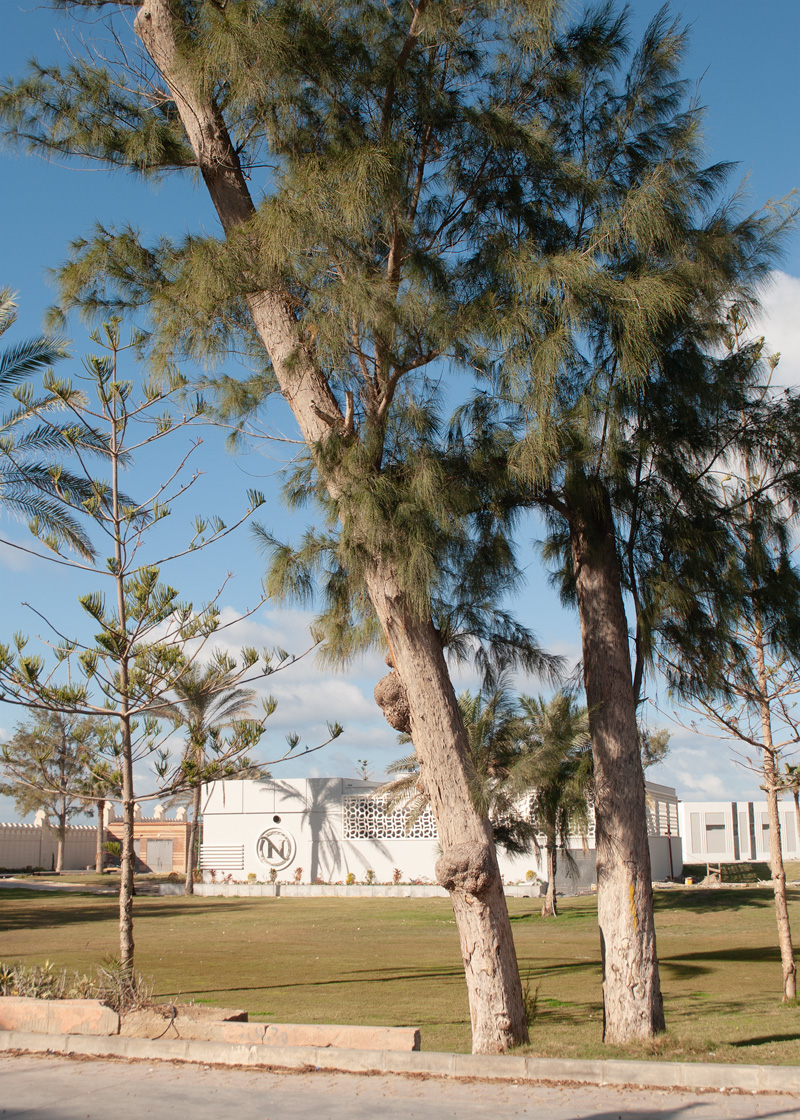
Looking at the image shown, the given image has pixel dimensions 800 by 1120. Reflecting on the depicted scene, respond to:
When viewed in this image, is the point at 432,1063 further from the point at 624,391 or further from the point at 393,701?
the point at 624,391

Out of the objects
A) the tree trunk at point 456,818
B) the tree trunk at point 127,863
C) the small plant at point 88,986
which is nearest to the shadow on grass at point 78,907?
the small plant at point 88,986

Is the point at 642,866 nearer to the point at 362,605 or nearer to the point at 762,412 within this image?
the point at 362,605

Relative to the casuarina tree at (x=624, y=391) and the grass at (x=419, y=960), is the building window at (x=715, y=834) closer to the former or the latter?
the grass at (x=419, y=960)

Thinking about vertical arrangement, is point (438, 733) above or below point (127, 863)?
above

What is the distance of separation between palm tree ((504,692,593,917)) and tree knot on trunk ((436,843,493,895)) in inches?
78.3

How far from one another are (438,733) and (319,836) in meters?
25.7

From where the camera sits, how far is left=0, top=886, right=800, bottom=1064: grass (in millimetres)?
7746

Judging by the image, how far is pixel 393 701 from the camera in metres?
6.95

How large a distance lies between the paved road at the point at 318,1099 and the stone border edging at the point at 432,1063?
12 centimetres

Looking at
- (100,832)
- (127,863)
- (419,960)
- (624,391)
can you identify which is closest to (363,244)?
(624,391)

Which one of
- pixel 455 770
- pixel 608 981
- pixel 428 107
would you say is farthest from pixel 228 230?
pixel 608 981

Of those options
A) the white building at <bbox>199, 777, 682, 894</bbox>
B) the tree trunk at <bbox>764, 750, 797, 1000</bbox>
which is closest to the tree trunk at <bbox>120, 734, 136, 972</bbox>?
the tree trunk at <bbox>764, 750, 797, 1000</bbox>

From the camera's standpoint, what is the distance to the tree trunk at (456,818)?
21.2ft

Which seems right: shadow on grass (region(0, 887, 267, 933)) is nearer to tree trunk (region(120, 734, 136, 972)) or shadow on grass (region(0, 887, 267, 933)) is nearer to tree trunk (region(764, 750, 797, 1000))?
tree trunk (region(120, 734, 136, 972))
